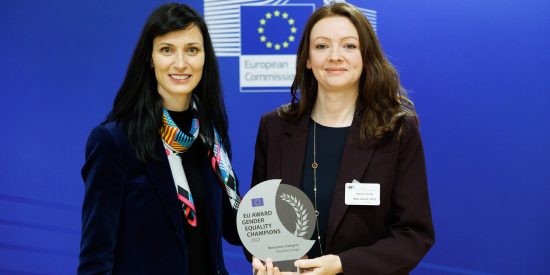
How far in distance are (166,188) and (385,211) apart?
79cm

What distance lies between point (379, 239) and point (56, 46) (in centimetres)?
267

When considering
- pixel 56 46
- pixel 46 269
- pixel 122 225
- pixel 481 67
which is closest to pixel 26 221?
pixel 46 269

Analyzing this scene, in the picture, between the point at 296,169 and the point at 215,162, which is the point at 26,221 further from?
the point at 296,169

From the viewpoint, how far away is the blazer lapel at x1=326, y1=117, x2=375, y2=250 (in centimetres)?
199

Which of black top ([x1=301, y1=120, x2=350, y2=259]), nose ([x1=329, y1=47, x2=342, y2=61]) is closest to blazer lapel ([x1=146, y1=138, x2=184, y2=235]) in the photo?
black top ([x1=301, y1=120, x2=350, y2=259])

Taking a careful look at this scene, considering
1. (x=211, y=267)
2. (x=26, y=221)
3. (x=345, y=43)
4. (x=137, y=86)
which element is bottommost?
(x=26, y=221)

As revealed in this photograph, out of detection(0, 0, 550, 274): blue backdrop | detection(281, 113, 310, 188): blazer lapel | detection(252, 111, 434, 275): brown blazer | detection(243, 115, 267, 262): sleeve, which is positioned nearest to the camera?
detection(252, 111, 434, 275): brown blazer

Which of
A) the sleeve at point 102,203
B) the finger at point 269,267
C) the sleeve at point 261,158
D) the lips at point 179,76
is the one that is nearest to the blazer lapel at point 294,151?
the sleeve at point 261,158

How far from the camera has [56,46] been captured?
3.74 metres

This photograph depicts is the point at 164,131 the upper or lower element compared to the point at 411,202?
upper

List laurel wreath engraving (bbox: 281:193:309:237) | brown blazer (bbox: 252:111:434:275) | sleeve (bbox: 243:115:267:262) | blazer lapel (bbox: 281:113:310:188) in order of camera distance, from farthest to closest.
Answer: sleeve (bbox: 243:115:267:262), blazer lapel (bbox: 281:113:310:188), brown blazer (bbox: 252:111:434:275), laurel wreath engraving (bbox: 281:193:309:237)

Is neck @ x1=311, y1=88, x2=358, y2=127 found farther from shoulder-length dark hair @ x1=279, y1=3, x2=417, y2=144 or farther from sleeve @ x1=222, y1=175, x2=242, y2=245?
sleeve @ x1=222, y1=175, x2=242, y2=245

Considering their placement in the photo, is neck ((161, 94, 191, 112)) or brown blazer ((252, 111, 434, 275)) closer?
brown blazer ((252, 111, 434, 275))

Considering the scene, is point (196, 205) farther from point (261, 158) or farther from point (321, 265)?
point (321, 265)
